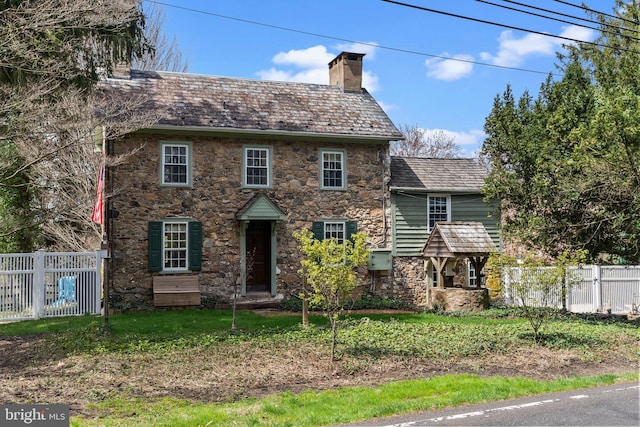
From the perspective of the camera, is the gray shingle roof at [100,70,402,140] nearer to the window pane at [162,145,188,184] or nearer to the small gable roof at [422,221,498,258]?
the window pane at [162,145,188,184]

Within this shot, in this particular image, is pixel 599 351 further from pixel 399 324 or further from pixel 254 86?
pixel 254 86

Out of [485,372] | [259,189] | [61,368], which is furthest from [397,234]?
[61,368]

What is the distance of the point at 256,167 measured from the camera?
18.9 meters

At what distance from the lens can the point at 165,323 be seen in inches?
560

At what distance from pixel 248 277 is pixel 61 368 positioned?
970cm

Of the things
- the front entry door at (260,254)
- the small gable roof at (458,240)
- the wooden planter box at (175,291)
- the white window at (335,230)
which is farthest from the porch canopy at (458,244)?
the wooden planter box at (175,291)

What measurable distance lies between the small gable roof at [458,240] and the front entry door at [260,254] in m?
5.37

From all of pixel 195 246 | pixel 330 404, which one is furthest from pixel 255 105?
pixel 330 404

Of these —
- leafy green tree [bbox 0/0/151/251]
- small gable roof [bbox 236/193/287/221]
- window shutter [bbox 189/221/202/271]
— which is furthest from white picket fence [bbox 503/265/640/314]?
leafy green tree [bbox 0/0/151/251]

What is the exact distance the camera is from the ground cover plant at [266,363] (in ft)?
25.2

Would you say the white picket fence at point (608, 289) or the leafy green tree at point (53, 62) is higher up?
the leafy green tree at point (53, 62)

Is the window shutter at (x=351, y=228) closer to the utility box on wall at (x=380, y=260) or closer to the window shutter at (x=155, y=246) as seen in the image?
the utility box on wall at (x=380, y=260)

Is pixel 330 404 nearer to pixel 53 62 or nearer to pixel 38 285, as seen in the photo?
pixel 53 62

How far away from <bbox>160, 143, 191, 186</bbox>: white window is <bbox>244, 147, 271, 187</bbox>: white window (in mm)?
1846
